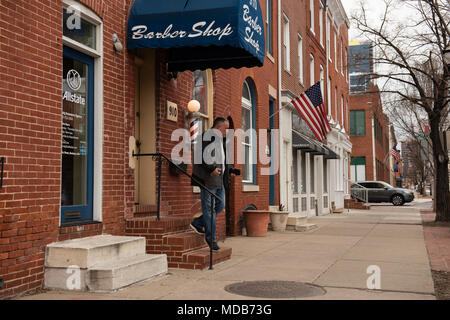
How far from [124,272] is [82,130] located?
7.08ft

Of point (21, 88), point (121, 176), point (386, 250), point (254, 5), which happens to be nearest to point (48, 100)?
point (21, 88)

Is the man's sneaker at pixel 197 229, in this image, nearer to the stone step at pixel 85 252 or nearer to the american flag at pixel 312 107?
the stone step at pixel 85 252

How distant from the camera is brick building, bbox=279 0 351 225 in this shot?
16781mm

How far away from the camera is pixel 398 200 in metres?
33.7

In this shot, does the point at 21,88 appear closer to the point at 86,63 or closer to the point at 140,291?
the point at 86,63

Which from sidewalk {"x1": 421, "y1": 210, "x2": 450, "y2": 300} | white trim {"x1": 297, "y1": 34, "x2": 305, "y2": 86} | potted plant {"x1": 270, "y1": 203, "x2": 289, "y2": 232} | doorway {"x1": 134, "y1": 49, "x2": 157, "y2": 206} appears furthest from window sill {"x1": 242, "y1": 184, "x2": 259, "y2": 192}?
white trim {"x1": 297, "y1": 34, "x2": 305, "y2": 86}

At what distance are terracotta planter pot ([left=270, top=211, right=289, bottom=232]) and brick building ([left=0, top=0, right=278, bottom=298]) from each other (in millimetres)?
4351

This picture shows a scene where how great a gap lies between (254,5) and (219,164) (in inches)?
105

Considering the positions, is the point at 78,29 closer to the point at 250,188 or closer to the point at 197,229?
the point at 197,229

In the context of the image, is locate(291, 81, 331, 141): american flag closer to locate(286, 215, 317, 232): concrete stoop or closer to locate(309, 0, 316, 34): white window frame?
locate(286, 215, 317, 232): concrete stoop

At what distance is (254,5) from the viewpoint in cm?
815

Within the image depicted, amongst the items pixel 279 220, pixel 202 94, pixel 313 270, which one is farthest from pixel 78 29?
pixel 279 220

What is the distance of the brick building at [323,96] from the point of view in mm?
16781

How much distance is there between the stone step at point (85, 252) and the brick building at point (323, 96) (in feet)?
27.8
